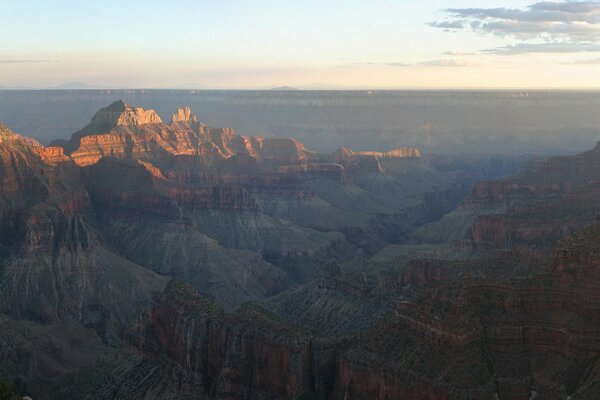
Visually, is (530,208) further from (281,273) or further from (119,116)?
(119,116)

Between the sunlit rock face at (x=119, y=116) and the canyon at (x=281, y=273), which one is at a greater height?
the sunlit rock face at (x=119, y=116)

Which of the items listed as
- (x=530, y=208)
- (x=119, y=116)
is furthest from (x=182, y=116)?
(x=530, y=208)

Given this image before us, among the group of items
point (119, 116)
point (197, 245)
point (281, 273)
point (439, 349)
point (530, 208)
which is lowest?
point (281, 273)

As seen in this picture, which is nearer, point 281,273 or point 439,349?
point 439,349

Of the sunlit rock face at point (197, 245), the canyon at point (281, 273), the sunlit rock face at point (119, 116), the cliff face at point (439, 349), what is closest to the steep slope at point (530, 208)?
the canyon at point (281, 273)

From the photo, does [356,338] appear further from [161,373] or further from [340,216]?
[340,216]

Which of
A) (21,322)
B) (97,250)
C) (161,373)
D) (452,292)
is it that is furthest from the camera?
(97,250)

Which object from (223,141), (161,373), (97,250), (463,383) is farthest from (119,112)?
(463,383)

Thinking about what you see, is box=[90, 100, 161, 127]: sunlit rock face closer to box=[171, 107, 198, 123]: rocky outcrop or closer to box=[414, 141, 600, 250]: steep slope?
box=[171, 107, 198, 123]: rocky outcrop

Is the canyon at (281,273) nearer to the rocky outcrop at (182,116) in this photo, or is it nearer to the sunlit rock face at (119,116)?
the sunlit rock face at (119,116)
